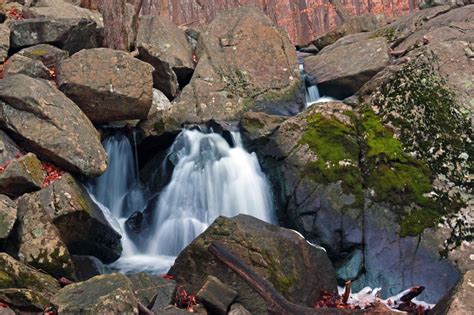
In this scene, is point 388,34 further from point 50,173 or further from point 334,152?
point 50,173

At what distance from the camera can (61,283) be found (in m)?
6.10

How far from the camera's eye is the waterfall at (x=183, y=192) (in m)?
8.19

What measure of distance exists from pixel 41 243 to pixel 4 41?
5.16 meters

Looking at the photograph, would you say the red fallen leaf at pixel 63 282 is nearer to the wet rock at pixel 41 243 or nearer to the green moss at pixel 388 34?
the wet rock at pixel 41 243

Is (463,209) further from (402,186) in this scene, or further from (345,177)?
(345,177)

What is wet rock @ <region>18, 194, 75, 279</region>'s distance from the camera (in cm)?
630

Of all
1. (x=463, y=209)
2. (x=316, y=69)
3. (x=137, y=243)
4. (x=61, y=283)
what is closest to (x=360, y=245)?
(x=463, y=209)

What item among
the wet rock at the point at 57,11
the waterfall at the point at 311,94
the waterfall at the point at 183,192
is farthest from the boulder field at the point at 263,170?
the wet rock at the point at 57,11

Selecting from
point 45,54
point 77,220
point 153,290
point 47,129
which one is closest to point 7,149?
point 47,129

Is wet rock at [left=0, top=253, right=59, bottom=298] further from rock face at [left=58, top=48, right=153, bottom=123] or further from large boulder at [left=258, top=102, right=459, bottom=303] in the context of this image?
rock face at [left=58, top=48, right=153, bottom=123]

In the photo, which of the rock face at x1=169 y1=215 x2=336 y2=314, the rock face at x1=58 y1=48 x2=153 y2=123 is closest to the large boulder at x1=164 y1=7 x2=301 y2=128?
the rock face at x1=58 y1=48 x2=153 y2=123

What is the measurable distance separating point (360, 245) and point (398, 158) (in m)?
1.54

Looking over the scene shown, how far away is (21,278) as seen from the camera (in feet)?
18.5

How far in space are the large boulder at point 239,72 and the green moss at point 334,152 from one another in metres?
2.85
